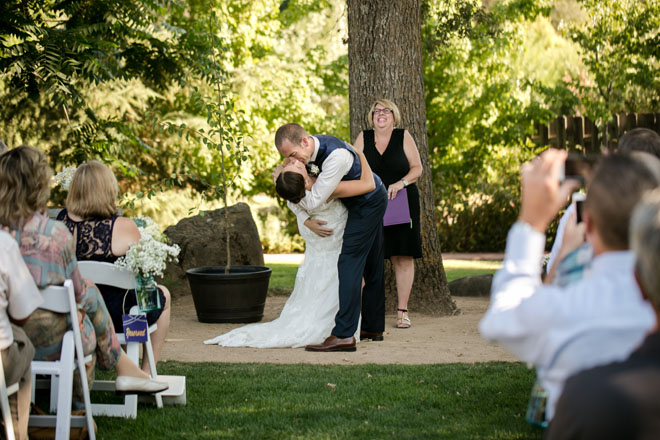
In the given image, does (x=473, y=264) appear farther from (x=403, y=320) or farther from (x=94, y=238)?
(x=94, y=238)

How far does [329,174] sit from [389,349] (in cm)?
152

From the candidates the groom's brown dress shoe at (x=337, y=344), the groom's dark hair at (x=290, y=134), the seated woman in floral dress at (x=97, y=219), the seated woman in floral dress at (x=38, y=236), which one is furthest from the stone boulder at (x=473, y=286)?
the seated woman in floral dress at (x=38, y=236)

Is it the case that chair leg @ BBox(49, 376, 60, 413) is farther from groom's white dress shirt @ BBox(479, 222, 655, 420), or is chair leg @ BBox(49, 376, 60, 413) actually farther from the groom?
groom's white dress shirt @ BBox(479, 222, 655, 420)

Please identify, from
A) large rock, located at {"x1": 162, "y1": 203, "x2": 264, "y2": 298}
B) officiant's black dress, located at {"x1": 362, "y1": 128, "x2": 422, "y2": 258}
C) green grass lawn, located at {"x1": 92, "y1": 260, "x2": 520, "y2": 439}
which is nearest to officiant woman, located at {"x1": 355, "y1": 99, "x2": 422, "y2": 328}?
officiant's black dress, located at {"x1": 362, "y1": 128, "x2": 422, "y2": 258}

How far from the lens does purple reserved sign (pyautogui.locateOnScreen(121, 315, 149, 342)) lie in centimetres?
432

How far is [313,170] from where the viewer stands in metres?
6.18

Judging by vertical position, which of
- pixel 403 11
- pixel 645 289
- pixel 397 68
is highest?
pixel 403 11

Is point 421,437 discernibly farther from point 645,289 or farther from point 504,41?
point 504,41

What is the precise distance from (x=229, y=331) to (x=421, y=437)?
11.5 feet

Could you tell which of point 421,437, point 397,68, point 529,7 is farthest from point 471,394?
point 529,7

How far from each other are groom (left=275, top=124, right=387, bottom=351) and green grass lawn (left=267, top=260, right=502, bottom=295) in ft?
13.9

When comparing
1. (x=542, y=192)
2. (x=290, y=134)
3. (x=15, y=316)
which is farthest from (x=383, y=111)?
(x=542, y=192)

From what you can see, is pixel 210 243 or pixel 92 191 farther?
pixel 210 243

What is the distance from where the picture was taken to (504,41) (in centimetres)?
1689
